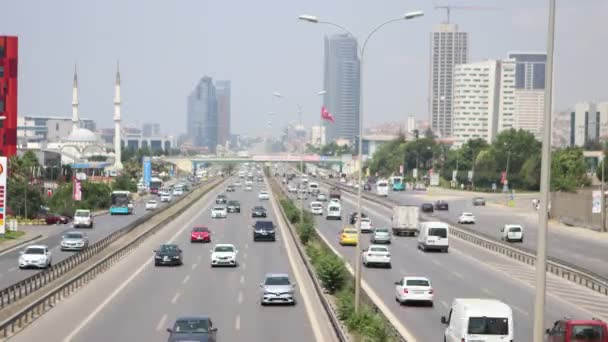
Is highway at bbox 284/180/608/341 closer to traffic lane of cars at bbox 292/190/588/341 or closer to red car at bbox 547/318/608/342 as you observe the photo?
traffic lane of cars at bbox 292/190/588/341

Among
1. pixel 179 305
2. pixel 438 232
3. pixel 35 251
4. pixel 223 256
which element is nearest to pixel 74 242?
pixel 35 251

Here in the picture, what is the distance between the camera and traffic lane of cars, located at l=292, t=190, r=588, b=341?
3074 centimetres

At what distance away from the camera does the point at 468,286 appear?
4100 cm

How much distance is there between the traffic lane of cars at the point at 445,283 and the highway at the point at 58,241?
14.8 meters

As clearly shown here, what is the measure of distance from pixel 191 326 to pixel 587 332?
28.1 feet

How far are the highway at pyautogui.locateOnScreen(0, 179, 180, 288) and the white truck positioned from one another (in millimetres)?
20298

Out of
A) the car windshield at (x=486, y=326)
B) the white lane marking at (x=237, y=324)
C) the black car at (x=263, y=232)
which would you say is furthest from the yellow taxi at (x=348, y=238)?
the car windshield at (x=486, y=326)

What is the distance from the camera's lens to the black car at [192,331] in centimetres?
2242

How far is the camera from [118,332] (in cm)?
2784

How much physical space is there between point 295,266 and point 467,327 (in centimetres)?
2668

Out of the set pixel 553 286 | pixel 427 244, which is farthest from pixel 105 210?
pixel 553 286

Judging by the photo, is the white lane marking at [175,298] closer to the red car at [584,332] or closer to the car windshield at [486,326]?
the car windshield at [486,326]

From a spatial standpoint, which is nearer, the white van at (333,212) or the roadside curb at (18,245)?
the roadside curb at (18,245)

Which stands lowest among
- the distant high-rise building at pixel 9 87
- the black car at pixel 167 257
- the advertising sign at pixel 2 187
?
the black car at pixel 167 257
